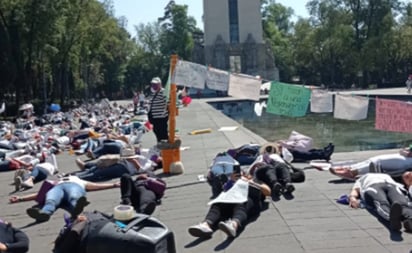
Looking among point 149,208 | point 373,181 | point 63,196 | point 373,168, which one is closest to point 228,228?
point 149,208

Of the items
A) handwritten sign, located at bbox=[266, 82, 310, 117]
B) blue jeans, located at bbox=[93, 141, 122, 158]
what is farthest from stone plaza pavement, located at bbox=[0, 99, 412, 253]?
blue jeans, located at bbox=[93, 141, 122, 158]

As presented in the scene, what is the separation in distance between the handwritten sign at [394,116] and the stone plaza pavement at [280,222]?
4.19 ft

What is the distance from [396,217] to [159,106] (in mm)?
7065

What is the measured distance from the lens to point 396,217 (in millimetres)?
5895

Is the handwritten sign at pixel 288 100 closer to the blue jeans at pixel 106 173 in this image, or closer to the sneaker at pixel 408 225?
the blue jeans at pixel 106 173

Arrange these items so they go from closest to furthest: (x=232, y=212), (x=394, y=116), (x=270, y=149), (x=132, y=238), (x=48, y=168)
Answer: (x=132, y=238), (x=232, y=212), (x=394, y=116), (x=270, y=149), (x=48, y=168)

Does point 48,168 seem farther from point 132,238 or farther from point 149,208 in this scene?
point 132,238

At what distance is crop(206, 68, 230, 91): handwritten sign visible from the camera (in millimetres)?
10422

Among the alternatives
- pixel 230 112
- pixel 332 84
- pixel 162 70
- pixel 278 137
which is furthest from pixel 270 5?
pixel 278 137

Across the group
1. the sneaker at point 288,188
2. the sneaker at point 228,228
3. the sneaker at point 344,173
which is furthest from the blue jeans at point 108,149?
the sneaker at point 228,228

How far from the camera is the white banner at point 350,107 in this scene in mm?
9909

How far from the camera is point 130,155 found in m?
10.4

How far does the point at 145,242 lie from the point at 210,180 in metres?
4.58

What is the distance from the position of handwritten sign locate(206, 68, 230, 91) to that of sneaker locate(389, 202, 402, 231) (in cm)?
500
